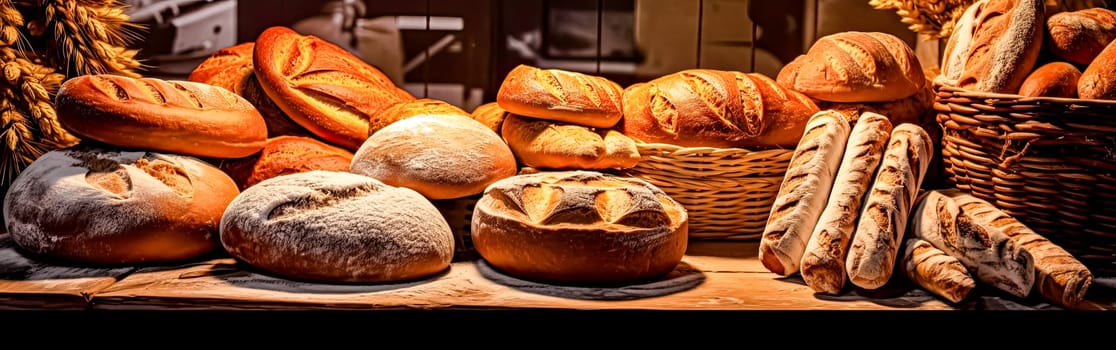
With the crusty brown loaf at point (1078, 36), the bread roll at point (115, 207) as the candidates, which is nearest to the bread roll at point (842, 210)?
the crusty brown loaf at point (1078, 36)

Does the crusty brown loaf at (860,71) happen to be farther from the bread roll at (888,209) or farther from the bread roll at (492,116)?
the bread roll at (492,116)

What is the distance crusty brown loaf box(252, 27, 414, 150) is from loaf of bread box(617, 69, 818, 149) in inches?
23.1

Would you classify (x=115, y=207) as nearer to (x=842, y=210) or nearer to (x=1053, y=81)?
(x=842, y=210)

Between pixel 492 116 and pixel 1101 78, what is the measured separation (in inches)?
46.8

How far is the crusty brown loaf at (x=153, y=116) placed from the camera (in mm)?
1576

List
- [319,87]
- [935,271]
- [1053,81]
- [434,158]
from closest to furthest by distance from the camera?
[935,271], [1053,81], [434,158], [319,87]

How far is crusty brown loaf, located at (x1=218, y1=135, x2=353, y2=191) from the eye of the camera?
179 centimetres

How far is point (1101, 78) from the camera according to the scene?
1.48m

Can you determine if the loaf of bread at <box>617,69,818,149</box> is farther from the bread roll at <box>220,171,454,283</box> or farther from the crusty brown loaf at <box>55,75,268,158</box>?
the crusty brown loaf at <box>55,75,268,158</box>

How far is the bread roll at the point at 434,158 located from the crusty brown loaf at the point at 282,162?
0.35 ft

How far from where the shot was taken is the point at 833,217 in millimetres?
1444

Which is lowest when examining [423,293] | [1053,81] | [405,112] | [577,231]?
[423,293]

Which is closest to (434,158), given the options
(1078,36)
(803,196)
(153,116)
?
(153,116)
